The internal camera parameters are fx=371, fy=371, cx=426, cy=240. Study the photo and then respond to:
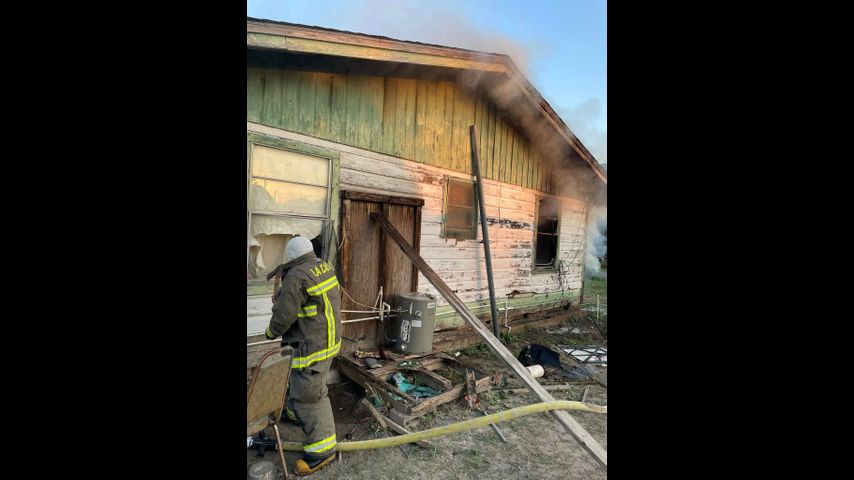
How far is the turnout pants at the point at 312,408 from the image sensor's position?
10.7 ft

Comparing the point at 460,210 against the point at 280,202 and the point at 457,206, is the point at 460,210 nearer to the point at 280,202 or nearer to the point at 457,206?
the point at 457,206

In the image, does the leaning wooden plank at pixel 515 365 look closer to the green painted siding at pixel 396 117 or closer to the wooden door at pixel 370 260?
the wooden door at pixel 370 260

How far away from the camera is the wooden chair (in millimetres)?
2502

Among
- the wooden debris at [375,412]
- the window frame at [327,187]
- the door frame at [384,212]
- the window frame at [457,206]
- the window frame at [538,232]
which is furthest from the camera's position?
the window frame at [538,232]

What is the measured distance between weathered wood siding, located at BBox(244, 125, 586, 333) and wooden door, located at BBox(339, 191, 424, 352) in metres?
0.19

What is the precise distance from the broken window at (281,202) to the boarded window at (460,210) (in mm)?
2570

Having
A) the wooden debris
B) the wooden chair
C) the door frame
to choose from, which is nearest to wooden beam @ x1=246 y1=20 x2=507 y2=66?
the door frame

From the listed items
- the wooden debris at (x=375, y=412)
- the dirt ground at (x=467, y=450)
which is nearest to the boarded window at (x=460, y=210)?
the dirt ground at (x=467, y=450)

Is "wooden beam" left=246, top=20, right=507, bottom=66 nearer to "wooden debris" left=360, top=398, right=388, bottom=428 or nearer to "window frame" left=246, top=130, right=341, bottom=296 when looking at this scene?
"window frame" left=246, top=130, right=341, bottom=296

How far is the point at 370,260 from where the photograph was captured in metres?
5.46

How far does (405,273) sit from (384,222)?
1.06 m

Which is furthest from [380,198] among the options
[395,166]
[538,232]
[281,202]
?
[538,232]
